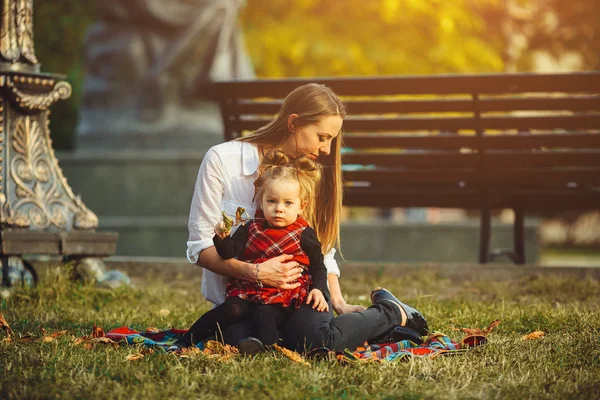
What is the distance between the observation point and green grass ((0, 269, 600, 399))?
357cm

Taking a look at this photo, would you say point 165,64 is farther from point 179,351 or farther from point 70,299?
point 179,351

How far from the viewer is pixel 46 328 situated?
206 inches

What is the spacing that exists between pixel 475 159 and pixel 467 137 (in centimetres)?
18

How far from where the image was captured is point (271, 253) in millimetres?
4434

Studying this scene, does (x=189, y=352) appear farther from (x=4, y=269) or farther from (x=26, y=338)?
(x=4, y=269)

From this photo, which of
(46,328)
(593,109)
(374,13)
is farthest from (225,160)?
(374,13)

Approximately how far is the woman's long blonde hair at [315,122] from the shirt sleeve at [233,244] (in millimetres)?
427

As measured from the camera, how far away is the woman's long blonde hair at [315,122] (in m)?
4.69

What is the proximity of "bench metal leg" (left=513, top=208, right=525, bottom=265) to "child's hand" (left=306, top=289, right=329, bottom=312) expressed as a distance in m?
4.41

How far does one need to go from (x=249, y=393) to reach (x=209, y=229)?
1268 mm

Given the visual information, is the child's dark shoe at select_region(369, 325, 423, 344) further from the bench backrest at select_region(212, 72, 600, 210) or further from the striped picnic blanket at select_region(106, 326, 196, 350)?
the bench backrest at select_region(212, 72, 600, 210)

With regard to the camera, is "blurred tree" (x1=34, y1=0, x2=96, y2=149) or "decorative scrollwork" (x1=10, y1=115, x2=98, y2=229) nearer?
"decorative scrollwork" (x1=10, y1=115, x2=98, y2=229)

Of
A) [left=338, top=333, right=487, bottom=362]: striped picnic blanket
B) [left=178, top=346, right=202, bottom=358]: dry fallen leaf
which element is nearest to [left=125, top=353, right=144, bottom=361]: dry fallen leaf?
[left=178, top=346, right=202, bottom=358]: dry fallen leaf

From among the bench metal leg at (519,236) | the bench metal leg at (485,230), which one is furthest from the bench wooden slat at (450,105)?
the bench metal leg at (519,236)
